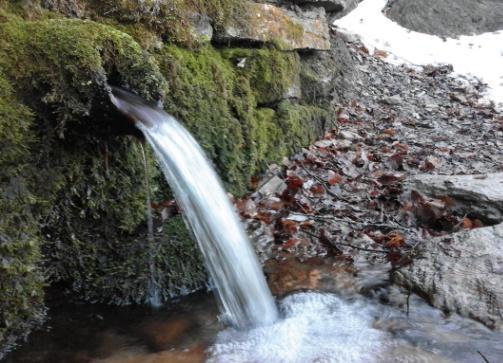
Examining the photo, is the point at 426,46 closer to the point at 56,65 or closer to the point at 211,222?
the point at 211,222

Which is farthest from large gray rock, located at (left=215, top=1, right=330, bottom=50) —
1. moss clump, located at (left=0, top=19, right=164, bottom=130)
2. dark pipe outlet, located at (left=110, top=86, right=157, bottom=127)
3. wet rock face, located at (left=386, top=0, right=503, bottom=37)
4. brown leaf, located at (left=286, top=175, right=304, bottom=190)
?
wet rock face, located at (left=386, top=0, right=503, bottom=37)

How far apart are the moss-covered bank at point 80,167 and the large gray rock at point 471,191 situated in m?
2.13

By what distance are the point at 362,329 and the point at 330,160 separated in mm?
2848

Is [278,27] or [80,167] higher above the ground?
[278,27]

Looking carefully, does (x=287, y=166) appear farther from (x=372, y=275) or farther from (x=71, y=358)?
(x=71, y=358)

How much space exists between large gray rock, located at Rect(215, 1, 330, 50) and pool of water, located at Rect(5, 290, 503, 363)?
262cm

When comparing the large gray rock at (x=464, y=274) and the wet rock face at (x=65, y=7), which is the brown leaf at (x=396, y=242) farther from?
the wet rock face at (x=65, y=7)

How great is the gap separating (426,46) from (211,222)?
1015cm

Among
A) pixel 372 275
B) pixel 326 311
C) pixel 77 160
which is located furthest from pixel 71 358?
pixel 372 275

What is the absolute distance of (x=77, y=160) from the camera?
106 inches

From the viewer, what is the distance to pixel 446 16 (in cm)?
1234

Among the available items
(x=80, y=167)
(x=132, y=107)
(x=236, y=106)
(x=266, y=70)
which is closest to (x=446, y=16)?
(x=266, y=70)

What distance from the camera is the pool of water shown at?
7.71 feet

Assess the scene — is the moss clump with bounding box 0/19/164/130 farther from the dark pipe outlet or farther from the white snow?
the white snow
